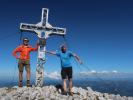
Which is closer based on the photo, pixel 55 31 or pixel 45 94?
pixel 45 94

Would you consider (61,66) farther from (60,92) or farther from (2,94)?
(2,94)

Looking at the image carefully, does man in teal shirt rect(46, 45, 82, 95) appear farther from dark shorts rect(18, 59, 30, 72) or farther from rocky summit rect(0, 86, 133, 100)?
dark shorts rect(18, 59, 30, 72)

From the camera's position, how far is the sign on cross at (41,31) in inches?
869

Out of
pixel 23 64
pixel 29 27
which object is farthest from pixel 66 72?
pixel 29 27

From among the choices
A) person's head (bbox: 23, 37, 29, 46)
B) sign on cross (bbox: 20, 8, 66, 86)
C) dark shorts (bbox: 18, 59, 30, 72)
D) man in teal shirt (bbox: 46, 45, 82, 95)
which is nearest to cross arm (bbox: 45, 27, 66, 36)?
sign on cross (bbox: 20, 8, 66, 86)

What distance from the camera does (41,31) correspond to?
74.1 ft

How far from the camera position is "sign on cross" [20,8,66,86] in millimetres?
22062

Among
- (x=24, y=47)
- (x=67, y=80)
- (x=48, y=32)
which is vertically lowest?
(x=67, y=80)

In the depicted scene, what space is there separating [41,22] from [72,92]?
23.0 feet

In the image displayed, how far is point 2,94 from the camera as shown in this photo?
18.6 meters

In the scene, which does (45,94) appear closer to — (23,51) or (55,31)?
(23,51)

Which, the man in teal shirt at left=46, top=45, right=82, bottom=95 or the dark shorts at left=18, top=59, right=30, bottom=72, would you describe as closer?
the man in teal shirt at left=46, top=45, right=82, bottom=95

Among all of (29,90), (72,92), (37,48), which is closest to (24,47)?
(37,48)

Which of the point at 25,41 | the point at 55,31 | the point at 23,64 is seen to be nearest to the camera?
the point at 25,41
